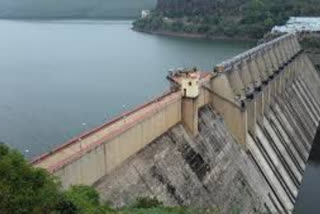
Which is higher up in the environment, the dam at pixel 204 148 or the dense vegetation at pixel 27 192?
the dense vegetation at pixel 27 192

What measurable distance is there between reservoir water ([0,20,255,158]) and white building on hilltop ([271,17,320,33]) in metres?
6.48

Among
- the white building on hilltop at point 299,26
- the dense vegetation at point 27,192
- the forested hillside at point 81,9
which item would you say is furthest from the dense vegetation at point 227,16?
the dense vegetation at point 27,192

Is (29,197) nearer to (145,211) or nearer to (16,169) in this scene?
(16,169)

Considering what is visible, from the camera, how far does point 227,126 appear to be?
26297 millimetres

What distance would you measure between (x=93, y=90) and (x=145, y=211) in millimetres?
37195

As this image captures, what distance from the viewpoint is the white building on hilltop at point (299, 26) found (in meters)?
82.0

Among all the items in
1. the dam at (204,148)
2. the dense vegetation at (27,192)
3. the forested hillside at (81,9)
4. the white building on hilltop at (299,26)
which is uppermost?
the dense vegetation at (27,192)

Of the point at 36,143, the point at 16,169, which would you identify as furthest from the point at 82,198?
the point at 36,143

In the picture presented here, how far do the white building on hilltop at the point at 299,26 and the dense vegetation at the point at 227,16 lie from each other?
6.25 meters

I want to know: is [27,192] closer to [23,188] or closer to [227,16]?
[23,188]

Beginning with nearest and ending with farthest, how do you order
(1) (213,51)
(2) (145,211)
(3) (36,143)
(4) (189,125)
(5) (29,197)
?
(5) (29,197)
(2) (145,211)
(4) (189,125)
(3) (36,143)
(1) (213,51)

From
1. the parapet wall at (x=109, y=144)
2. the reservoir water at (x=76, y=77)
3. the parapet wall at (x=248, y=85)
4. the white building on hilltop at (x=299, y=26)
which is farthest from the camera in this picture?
the white building on hilltop at (x=299, y=26)

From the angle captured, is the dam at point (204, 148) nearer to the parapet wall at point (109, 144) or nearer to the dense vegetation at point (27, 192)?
the parapet wall at point (109, 144)

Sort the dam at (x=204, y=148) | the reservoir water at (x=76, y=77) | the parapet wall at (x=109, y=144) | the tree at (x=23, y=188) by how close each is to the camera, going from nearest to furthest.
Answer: the tree at (x=23, y=188), the parapet wall at (x=109, y=144), the dam at (x=204, y=148), the reservoir water at (x=76, y=77)
